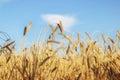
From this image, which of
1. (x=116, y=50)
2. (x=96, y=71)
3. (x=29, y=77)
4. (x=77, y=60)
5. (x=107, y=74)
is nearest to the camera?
(x=29, y=77)

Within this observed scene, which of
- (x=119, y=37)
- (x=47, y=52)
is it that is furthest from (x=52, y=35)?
(x=119, y=37)

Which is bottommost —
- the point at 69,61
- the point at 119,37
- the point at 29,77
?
the point at 29,77

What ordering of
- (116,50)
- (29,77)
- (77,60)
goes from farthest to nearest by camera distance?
(116,50)
(77,60)
(29,77)

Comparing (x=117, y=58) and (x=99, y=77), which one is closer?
(x=99, y=77)

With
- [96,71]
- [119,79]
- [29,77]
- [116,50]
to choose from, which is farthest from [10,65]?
[116,50]

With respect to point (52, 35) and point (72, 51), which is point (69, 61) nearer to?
point (72, 51)

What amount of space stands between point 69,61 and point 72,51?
5.4 inches

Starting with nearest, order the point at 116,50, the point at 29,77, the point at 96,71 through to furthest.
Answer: the point at 29,77 → the point at 96,71 → the point at 116,50

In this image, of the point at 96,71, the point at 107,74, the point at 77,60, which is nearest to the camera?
the point at 96,71

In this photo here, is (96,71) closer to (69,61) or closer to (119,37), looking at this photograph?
(69,61)

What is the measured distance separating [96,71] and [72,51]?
785 millimetres

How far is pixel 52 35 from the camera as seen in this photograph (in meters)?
2.95

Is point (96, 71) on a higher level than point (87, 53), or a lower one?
lower

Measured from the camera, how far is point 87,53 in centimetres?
324
